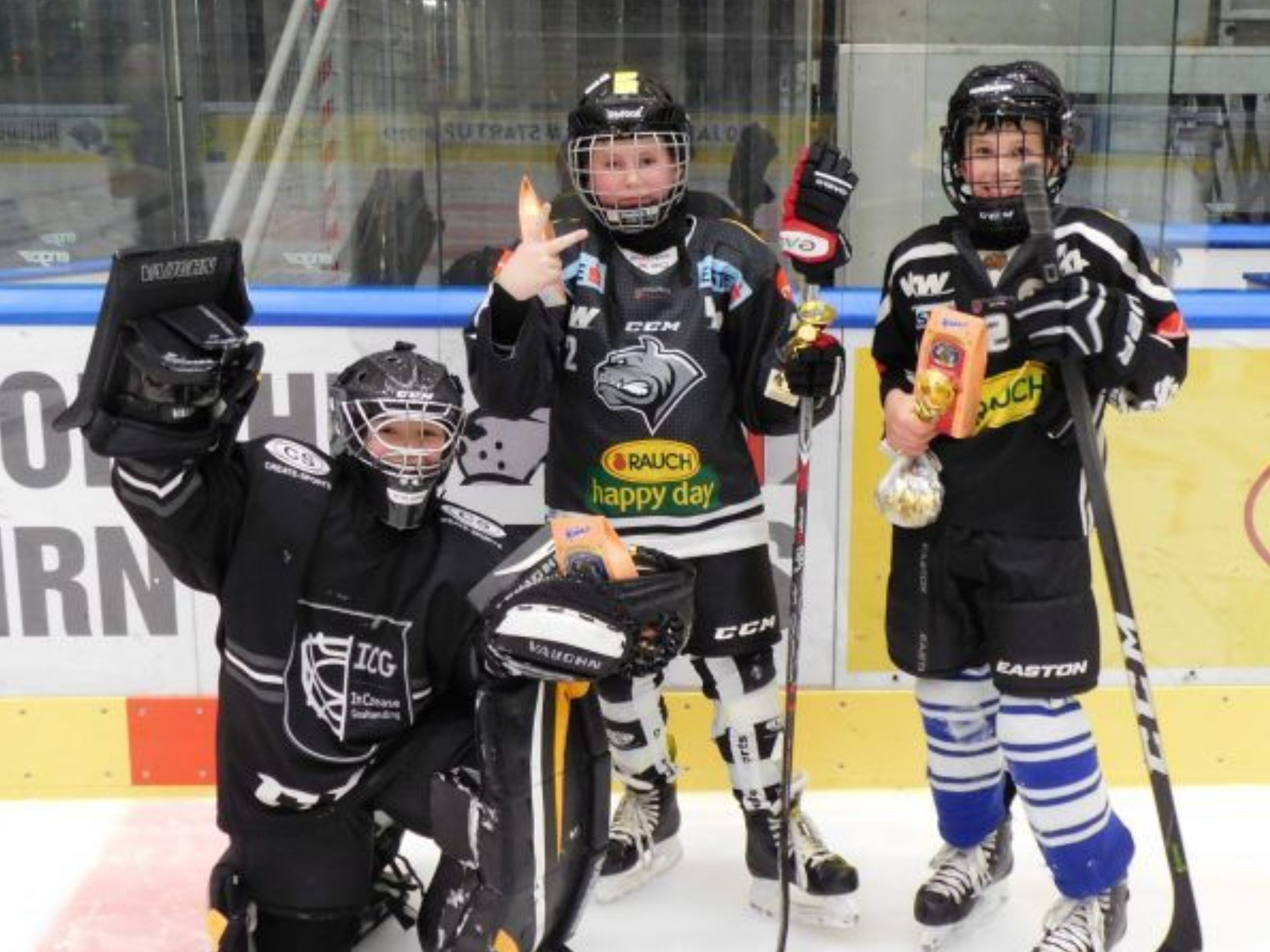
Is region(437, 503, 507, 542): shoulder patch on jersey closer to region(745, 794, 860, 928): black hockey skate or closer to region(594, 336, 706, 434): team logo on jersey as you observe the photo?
region(594, 336, 706, 434): team logo on jersey

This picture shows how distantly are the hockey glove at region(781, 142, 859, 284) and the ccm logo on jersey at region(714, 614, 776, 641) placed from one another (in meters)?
0.52

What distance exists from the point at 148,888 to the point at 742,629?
105 centimetres

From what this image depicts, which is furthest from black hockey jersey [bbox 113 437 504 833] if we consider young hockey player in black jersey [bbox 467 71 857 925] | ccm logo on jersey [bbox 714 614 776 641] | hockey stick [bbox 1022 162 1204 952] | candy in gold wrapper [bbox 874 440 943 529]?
hockey stick [bbox 1022 162 1204 952]

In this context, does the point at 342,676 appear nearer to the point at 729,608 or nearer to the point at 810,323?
the point at 729,608

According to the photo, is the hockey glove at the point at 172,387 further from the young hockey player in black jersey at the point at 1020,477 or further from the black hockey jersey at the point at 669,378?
the young hockey player in black jersey at the point at 1020,477

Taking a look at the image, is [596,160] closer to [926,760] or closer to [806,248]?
[806,248]

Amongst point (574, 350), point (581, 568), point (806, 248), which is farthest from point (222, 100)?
point (581, 568)

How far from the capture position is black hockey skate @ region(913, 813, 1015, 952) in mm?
2445

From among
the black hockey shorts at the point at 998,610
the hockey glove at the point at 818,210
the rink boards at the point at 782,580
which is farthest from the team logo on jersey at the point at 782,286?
the rink boards at the point at 782,580

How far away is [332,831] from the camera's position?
7.24 ft

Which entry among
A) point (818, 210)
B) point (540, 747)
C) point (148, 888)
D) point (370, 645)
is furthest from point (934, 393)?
point (148, 888)

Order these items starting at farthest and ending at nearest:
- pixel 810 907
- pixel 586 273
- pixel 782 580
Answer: pixel 782 580
pixel 810 907
pixel 586 273

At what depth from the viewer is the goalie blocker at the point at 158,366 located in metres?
1.86

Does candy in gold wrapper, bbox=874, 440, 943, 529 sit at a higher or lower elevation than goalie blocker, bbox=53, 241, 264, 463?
lower
